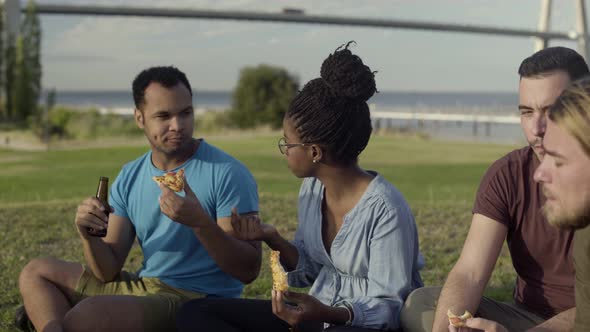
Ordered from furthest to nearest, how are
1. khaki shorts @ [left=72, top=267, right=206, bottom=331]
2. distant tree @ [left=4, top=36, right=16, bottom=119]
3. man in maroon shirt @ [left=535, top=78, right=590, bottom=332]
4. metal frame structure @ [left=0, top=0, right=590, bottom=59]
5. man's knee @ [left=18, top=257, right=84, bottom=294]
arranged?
metal frame structure @ [left=0, top=0, right=590, bottom=59]
distant tree @ [left=4, top=36, right=16, bottom=119]
man's knee @ [left=18, top=257, right=84, bottom=294]
khaki shorts @ [left=72, top=267, right=206, bottom=331]
man in maroon shirt @ [left=535, top=78, right=590, bottom=332]

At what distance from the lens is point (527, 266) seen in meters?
2.75

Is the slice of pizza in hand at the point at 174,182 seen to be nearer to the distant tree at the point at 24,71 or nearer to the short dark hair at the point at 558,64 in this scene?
the short dark hair at the point at 558,64

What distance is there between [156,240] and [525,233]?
150 centimetres

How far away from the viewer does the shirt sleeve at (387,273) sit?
2.69 meters

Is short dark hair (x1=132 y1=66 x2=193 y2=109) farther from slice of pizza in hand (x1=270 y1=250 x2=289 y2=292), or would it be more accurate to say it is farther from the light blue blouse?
slice of pizza in hand (x1=270 y1=250 x2=289 y2=292)

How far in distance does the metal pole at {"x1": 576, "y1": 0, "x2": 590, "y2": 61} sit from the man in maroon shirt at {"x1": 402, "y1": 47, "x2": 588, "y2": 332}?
171 feet

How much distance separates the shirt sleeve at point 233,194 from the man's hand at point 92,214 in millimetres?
450

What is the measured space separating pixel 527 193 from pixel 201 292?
136 centimetres

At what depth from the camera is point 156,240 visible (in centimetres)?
336

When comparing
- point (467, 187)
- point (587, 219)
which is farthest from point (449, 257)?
point (467, 187)

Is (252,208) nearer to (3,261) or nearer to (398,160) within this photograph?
(3,261)

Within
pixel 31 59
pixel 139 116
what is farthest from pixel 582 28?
pixel 139 116

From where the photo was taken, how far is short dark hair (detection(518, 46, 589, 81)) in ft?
8.73

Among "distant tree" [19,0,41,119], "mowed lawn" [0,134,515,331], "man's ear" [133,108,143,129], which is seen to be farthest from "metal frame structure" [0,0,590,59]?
"man's ear" [133,108,143,129]
